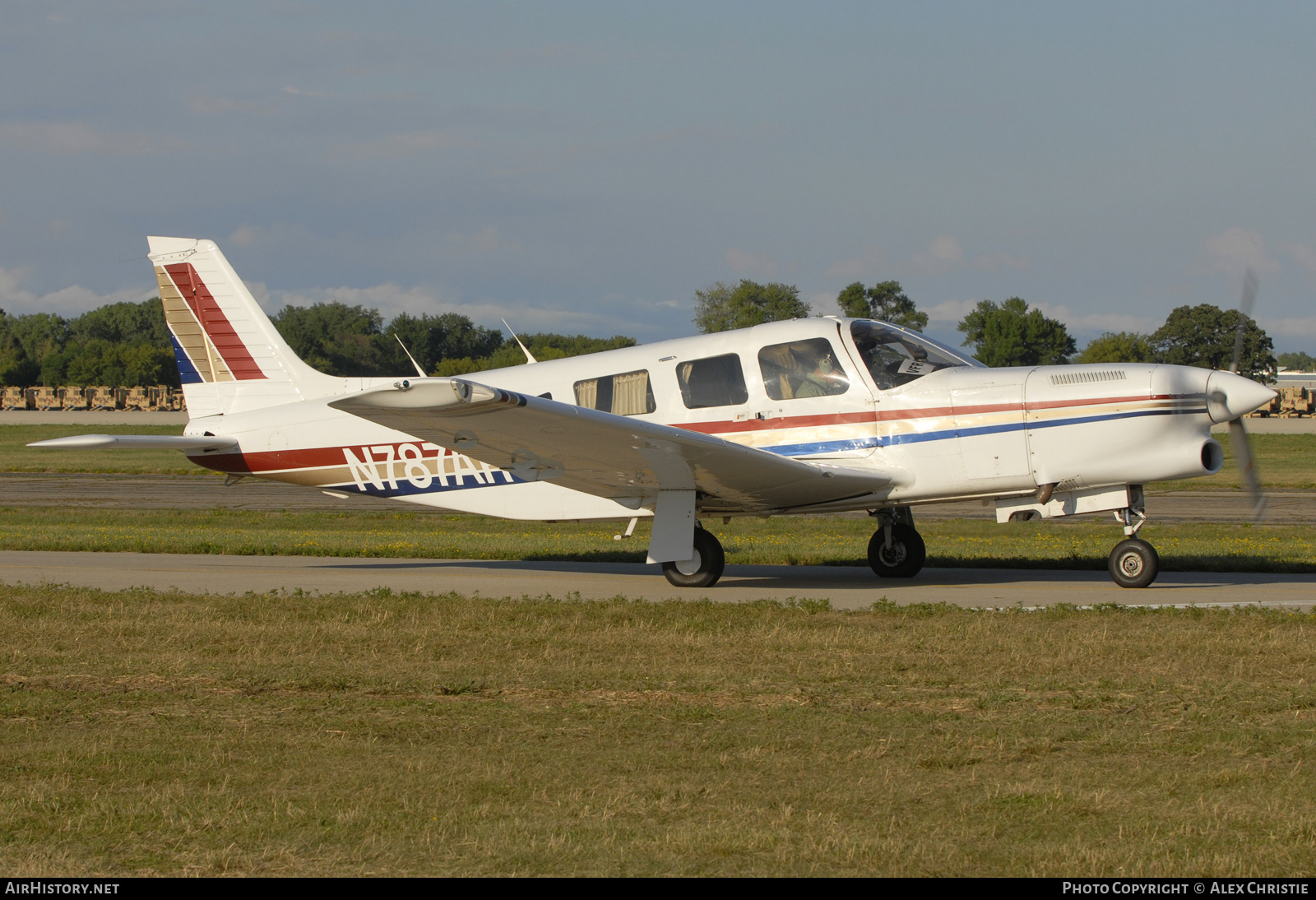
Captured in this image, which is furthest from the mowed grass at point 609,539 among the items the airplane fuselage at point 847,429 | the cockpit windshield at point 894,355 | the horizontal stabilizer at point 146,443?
the cockpit windshield at point 894,355

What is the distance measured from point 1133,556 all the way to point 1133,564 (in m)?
0.08

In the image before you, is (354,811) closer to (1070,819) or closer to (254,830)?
(254,830)

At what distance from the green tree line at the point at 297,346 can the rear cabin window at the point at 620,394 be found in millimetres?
36436

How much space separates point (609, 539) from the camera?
18578mm

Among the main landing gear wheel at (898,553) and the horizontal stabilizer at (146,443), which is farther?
the main landing gear wheel at (898,553)

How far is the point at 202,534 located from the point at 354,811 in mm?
15216

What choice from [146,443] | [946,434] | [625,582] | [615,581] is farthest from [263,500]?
[946,434]

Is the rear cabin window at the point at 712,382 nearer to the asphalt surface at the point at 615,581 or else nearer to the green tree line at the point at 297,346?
the asphalt surface at the point at 615,581

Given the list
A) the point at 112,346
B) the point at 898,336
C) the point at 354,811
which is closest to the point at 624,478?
the point at 898,336

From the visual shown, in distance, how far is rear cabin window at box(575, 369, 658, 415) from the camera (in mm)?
12852

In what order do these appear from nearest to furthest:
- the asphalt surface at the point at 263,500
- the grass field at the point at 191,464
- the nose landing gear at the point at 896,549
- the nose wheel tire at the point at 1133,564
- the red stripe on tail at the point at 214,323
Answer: the nose wheel tire at the point at 1133,564, the nose landing gear at the point at 896,549, the red stripe on tail at the point at 214,323, the asphalt surface at the point at 263,500, the grass field at the point at 191,464

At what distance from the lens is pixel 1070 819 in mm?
4562

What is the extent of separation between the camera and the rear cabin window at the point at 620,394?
12852 millimetres

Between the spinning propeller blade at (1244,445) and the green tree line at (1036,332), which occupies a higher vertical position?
the green tree line at (1036,332)
